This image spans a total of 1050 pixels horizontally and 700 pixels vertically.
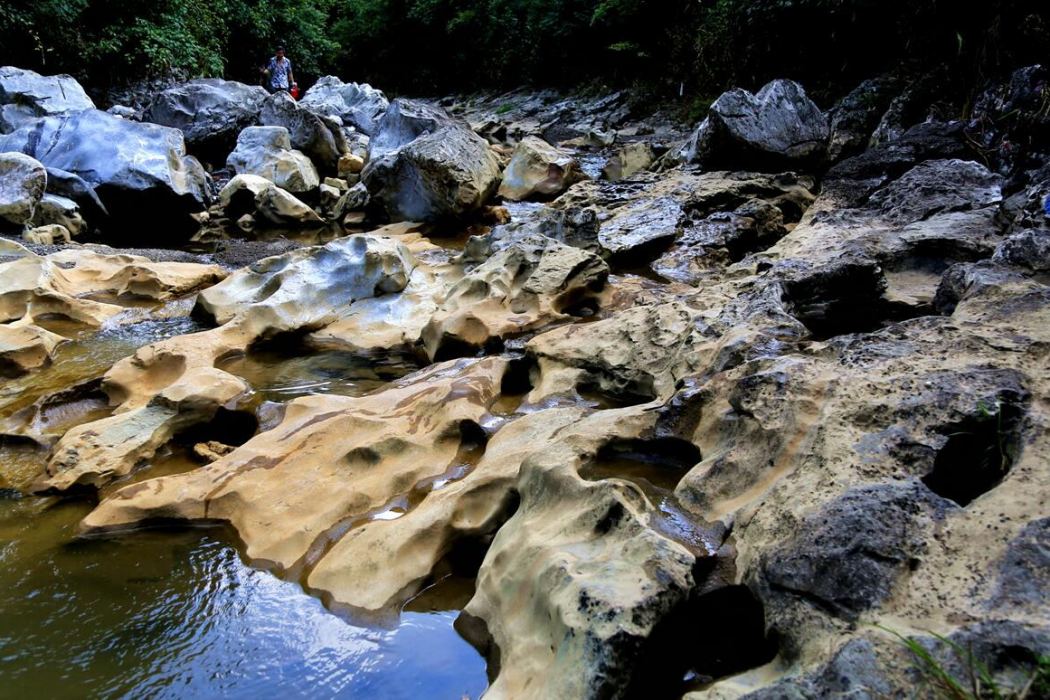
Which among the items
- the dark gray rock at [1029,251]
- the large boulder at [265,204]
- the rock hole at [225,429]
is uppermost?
the dark gray rock at [1029,251]

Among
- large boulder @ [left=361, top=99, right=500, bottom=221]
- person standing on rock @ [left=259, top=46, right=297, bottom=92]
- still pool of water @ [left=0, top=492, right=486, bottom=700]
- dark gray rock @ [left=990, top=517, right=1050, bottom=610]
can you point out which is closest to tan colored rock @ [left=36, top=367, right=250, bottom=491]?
still pool of water @ [left=0, top=492, right=486, bottom=700]

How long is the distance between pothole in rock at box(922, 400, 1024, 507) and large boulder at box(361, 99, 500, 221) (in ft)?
24.8

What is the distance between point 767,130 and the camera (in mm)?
8250

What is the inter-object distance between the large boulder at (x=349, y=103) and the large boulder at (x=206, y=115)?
4.70 feet

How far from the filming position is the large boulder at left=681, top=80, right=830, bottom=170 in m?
8.23

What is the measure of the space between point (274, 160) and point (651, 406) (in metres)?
10.2

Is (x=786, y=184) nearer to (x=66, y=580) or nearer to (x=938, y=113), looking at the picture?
(x=938, y=113)

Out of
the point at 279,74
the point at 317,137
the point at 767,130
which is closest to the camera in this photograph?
the point at 767,130

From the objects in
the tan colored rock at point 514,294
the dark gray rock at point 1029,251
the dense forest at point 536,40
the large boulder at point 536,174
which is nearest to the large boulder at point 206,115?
the dense forest at point 536,40

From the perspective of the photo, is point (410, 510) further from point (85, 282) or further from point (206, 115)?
point (206, 115)

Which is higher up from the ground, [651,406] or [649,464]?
[651,406]

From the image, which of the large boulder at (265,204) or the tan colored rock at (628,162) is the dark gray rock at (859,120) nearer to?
the tan colored rock at (628,162)

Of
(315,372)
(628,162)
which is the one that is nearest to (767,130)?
(628,162)

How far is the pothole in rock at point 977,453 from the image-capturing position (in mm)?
2023
